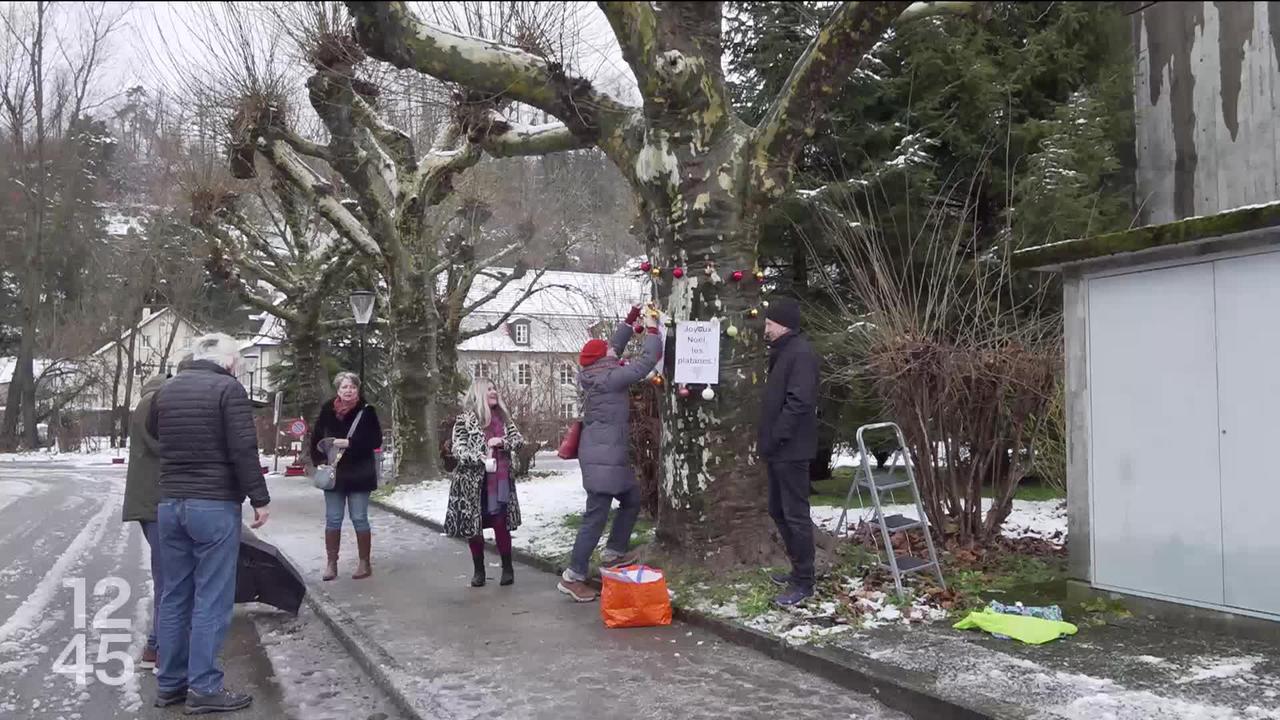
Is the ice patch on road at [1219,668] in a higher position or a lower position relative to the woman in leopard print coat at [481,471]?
lower

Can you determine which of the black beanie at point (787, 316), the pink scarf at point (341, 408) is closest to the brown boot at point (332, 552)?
the pink scarf at point (341, 408)

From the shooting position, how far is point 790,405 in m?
6.07

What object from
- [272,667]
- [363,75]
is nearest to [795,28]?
[363,75]

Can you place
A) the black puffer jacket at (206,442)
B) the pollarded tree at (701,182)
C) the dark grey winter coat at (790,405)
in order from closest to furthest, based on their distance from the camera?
1. the black puffer jacket at (206,442)
2. the dark grey winter coat at (790,405)
3. the pollarded tree at (701,182)

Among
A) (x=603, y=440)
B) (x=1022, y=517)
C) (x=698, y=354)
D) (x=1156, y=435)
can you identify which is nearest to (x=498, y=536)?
(x=603, y=440)

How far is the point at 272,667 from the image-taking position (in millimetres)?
5871

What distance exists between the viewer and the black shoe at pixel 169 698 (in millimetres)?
5074

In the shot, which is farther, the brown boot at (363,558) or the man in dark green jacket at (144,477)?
the brown boot at (363,558)

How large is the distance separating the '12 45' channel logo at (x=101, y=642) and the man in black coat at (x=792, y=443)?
4.08m

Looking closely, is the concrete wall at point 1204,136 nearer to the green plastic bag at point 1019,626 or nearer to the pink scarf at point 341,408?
the green plastic bag at point 1019,626

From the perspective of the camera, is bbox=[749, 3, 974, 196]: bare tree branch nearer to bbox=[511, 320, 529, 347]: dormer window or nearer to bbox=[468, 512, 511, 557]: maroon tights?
bbox=[468, 512, 511, 557]: maroon tights

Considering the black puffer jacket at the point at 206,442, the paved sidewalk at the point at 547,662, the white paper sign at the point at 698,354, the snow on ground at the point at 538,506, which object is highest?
the white paper sign at the point at 698,354

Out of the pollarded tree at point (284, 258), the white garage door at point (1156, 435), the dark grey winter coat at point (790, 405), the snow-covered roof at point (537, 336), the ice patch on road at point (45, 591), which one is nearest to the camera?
the white garage door at point (1156, 435)

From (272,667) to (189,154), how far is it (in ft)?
56.7
